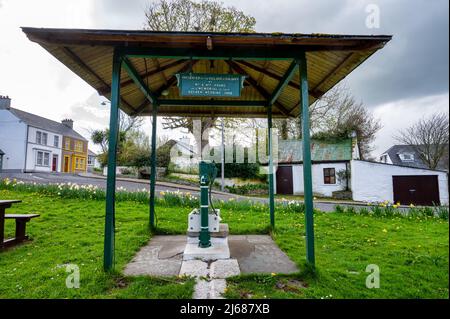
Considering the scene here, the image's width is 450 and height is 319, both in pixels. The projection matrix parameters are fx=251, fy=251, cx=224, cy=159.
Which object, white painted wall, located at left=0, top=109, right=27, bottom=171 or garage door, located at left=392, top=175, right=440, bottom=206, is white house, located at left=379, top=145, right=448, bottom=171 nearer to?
garage door, located at left=392, top=175, right=440, bottom=206

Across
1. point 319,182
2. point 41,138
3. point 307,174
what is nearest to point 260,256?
point 307,174

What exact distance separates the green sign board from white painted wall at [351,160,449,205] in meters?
17.6

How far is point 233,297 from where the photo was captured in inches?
103

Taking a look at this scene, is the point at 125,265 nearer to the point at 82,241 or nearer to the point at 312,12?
the point at 82,241

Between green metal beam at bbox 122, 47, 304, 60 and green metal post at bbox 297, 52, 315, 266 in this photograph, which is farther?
green metal beam at bbox 122, 47, 304, 60

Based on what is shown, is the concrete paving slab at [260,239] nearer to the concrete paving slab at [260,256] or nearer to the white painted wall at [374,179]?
the concrete paving slab at [260,256]

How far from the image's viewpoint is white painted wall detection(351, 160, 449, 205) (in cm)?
1772

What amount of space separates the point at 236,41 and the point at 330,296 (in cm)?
324

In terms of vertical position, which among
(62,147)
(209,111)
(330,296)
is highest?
(62,147)

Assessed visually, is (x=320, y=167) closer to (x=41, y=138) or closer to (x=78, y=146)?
(x=41, y=138)

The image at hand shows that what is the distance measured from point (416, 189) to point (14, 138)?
33565 millimetres

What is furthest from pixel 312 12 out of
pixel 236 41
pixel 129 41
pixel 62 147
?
pixel 62 147

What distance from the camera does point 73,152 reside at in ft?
111

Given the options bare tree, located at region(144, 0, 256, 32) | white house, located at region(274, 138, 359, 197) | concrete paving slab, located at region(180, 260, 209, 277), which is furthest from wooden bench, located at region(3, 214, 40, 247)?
→ white house, located at region(274, 138, 359, 197)
